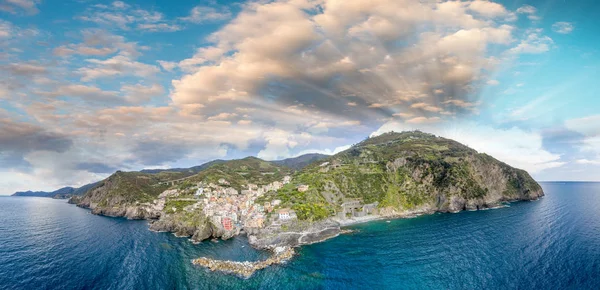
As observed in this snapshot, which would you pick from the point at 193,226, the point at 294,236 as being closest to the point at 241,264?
the point at 294,236

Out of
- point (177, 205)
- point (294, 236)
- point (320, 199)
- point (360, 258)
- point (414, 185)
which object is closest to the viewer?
point (360, 258)

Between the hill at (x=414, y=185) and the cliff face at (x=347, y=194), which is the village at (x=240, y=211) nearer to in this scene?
the cliff face at (x=347, y=194)

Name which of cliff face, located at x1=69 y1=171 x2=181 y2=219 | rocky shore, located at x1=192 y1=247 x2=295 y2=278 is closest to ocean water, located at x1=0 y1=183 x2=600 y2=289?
rocky shore, located at x1=192 y1=247 x2=295 y2=278

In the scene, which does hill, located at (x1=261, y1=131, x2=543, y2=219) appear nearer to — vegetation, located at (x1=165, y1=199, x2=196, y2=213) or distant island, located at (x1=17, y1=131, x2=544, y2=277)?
distant island, located at (x1=17, y1=131, x2=544, y2=277)

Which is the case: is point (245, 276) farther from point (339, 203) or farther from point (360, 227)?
point (339, 203)

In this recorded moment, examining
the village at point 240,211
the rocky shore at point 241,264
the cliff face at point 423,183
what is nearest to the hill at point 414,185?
the cliff face at point 423,183

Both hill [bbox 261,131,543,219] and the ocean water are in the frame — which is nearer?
the ocean water

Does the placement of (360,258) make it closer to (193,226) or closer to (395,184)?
(193,226)
